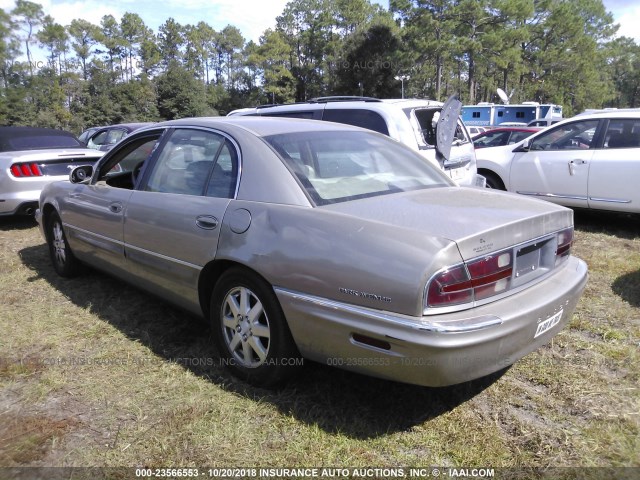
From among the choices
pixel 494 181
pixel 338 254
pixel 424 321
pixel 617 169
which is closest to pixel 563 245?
pixel 424 321

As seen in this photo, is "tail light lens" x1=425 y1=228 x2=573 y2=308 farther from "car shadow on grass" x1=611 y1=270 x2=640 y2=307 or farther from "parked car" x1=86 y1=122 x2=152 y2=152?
"parked car" x1=86 y1=122 x2=152 y2=152

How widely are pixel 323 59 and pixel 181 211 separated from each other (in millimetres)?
59481

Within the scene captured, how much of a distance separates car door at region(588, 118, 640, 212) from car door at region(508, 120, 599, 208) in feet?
0.39

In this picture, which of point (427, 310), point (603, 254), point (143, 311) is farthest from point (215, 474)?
point (603, 254)

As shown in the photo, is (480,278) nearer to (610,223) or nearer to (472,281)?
(472,281)

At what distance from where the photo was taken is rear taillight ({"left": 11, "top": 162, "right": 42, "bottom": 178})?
266 inches

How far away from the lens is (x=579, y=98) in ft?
196

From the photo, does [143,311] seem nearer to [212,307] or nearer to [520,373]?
[212,307]

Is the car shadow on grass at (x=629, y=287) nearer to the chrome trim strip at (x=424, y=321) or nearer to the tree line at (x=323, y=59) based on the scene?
A: the chrome trim strip at (x=424, y=321)

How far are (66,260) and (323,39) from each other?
59.2 meters

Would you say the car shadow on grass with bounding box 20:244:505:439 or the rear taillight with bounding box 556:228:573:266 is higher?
the rear taillight with bounding box 556:228:573:266

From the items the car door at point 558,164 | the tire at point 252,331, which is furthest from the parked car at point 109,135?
the tire at point 252,331

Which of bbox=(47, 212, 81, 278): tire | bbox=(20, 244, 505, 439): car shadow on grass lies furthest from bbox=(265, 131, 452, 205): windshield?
bbox=(47, 212, 81, 278): tire

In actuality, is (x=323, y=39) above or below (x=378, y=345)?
above
